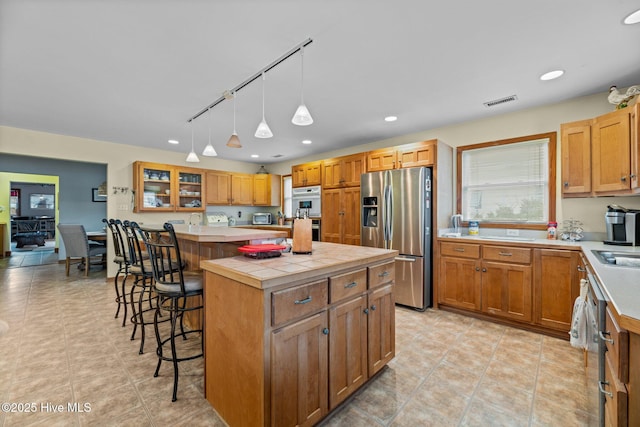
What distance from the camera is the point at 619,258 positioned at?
1.84 metres

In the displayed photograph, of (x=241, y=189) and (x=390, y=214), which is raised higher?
(x=241, y=189)

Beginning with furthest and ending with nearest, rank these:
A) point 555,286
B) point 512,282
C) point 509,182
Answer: point 509,182 → point 512,282 → point 555,286

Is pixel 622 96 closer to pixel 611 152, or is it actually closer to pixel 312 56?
pixel 611 152

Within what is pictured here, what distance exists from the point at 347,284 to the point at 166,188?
5014 mm

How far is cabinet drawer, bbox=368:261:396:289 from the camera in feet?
6.31

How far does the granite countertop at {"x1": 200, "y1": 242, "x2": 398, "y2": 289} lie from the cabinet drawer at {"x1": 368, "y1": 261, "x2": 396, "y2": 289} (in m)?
0.06

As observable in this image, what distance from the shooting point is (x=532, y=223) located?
332 centimetres

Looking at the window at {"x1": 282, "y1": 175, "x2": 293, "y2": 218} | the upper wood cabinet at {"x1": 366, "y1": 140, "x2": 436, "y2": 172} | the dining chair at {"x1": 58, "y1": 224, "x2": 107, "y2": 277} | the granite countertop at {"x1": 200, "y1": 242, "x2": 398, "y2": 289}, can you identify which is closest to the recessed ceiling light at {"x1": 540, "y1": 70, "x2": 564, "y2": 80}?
Result: the upper wood cabinet at {"x1": 366, "y1": 140, "x2": 436, "y2": 172}

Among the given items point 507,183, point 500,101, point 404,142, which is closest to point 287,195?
point 404,142

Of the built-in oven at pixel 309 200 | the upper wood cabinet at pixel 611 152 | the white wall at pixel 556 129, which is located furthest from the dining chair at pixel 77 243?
the upper wood cabinet at pixel 611 152

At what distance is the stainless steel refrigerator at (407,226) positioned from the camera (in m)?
3.46

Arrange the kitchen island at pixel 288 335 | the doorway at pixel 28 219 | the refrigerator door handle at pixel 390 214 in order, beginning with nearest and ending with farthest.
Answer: the kitchen island at pixel 288 335, the refrigerator door handle at pixel 390 214, the doorway at pixel 28 219

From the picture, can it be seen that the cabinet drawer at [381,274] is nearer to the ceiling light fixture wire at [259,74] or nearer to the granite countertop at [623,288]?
the granite countertop at [623,288]

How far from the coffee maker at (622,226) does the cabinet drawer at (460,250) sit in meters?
1.11
